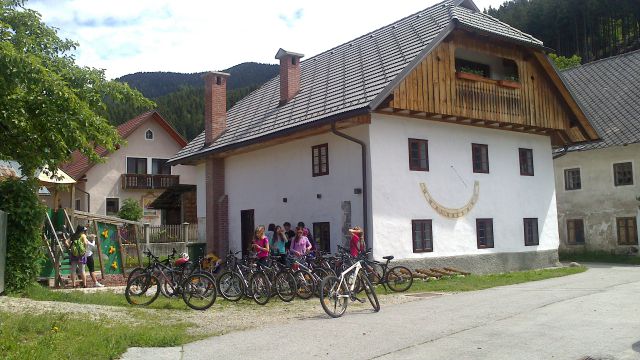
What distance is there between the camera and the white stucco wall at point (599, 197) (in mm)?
26469

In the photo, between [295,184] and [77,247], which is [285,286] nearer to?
[77,247]

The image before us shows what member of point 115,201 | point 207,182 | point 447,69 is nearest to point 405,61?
point 447,69

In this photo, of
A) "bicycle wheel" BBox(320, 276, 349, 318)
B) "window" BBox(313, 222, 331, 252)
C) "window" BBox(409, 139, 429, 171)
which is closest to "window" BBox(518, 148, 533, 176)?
"window" BBox(409, 139, 429, 171)

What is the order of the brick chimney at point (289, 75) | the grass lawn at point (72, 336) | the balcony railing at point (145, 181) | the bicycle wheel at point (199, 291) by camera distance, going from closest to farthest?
the grass lawn at point (72, 336)
the bicycle wheel at point (199, 291)
the brick chimney at point (289, 75)
the balcony railing at point (145, 181)

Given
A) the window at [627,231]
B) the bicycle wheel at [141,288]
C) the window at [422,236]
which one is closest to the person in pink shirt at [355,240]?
the window at [422,236]

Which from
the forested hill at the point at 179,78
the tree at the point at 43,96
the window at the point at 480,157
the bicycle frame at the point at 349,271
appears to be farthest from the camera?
the forested hill at the point at 179,78

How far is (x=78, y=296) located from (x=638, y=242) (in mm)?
22496

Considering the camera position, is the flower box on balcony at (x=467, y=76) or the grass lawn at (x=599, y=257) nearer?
the flower box on balcony at (x=467, y=76)

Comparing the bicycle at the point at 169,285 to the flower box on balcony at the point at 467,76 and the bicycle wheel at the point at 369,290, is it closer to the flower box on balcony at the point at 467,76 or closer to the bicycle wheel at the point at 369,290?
the bicycle wheel at the point at 369,290

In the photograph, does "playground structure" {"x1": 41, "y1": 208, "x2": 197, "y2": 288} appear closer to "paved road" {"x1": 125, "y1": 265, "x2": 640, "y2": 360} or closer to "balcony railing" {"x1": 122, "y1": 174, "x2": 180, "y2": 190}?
"paved road" {"x1": 125, "y1": 265, "x2": 640, "y2": 360}

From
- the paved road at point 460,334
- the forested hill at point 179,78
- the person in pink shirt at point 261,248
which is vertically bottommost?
the paved road at point 460,334

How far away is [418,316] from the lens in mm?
10617

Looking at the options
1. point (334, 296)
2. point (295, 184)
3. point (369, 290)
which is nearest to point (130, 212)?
point (295, 184)

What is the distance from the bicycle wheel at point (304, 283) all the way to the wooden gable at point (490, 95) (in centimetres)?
549
